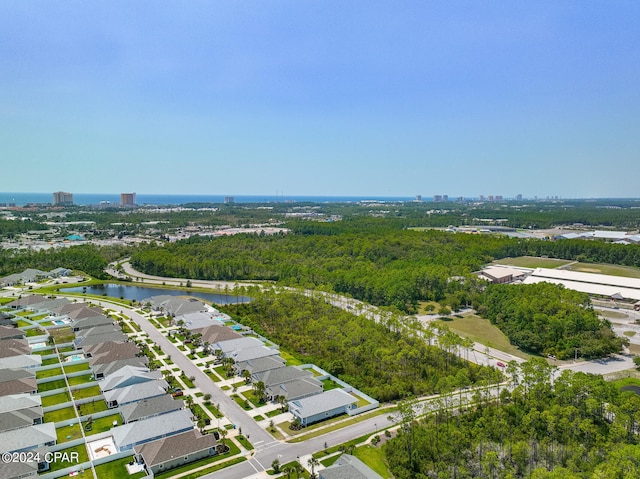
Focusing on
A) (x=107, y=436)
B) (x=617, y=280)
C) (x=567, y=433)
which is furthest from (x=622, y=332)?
(x=107, y=436)

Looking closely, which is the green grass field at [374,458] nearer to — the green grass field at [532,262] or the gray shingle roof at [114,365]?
the gray shingle roof at [114,365]

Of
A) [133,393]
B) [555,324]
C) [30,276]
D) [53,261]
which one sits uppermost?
[53,261]

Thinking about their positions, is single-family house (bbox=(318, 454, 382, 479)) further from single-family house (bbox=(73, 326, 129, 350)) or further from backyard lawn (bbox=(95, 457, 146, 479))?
single-family house (bbox=(73, 326, 129, 350))

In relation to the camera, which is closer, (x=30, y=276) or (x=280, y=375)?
(x=280, y=375)

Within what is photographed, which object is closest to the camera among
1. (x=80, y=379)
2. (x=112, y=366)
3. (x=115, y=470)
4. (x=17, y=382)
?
(x=115, y=470)

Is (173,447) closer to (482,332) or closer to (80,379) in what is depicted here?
(80,379)

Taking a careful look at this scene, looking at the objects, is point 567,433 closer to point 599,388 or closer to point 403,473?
point 599,388

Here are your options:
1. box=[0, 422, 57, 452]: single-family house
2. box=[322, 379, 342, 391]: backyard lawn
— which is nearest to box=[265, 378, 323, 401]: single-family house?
box=[322, 379, 342, 391]: backyard lawn

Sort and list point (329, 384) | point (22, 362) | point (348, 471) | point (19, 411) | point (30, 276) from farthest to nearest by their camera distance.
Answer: point (30, 276), point (22, 362), point (329, 384), point (19, 411), point (348, 471)

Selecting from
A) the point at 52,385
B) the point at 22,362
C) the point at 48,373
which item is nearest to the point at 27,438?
the point at 52,385
